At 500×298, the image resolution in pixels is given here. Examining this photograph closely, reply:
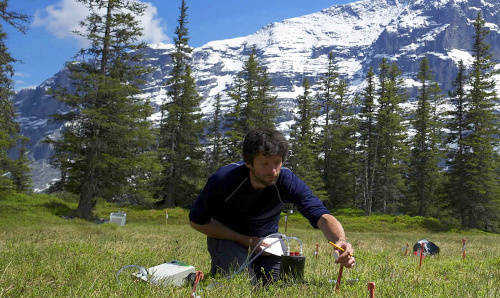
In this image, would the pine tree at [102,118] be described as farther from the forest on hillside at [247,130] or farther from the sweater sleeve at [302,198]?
the sweater sleeve at [302,198]

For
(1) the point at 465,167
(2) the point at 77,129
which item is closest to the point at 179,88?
(2) the point at 77,129

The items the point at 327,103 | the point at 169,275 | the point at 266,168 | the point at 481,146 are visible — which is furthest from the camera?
the point at 327,103

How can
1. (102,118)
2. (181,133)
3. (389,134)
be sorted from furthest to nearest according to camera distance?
1. (389,134)
2. (181,133)
3. (102,118)

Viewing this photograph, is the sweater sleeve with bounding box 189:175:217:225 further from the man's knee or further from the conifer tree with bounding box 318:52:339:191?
the conifer tree with bounding box 318:52:339:191

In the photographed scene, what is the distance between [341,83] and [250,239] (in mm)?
43736

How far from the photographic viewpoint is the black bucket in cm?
404

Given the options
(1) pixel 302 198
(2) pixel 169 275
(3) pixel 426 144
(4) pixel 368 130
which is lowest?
(2) pixel 169 275

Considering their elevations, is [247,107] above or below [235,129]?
above

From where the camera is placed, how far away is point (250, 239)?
14.0 ft

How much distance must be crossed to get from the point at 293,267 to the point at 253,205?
2.64ft

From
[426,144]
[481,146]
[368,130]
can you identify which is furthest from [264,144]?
[426,144]

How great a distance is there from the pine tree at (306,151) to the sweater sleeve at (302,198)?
101ft

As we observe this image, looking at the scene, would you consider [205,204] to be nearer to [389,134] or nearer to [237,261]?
[237,261]

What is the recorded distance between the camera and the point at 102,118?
20.8 meters
